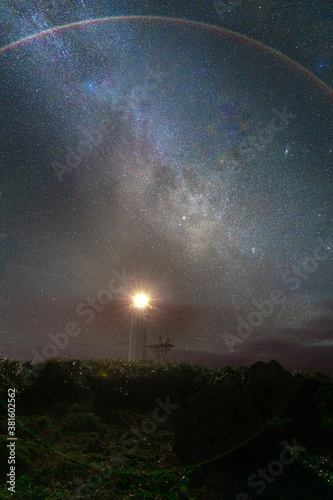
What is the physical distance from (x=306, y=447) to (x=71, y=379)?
852 cm

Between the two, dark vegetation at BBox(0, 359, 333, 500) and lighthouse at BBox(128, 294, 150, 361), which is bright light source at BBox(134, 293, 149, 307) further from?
dark vegetation at BBox(0, 359, 333, 500)

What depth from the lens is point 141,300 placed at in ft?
72.9

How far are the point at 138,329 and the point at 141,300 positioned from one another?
211 centimetres

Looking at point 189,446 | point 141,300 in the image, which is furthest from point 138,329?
point 189,446

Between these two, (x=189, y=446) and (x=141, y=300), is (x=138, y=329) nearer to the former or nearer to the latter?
(x=141, y=300)

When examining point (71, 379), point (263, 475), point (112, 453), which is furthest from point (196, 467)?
point (71, 379)

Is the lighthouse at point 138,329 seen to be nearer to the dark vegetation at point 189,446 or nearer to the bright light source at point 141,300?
the bright light source at point 141,300

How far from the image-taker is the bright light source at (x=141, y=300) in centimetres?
2206

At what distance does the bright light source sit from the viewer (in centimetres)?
2206

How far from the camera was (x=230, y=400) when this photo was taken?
786 centimetres

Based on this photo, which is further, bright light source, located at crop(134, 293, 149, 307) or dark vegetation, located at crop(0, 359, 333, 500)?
bright light source, located at crop(134, 293, 149, 307)

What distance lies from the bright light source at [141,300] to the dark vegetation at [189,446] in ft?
32.0

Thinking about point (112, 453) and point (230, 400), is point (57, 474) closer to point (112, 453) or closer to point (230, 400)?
point (112, 453)

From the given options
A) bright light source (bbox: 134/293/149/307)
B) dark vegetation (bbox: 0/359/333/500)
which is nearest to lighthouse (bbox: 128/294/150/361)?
bright light source (bbox: 134/293/149/307)
